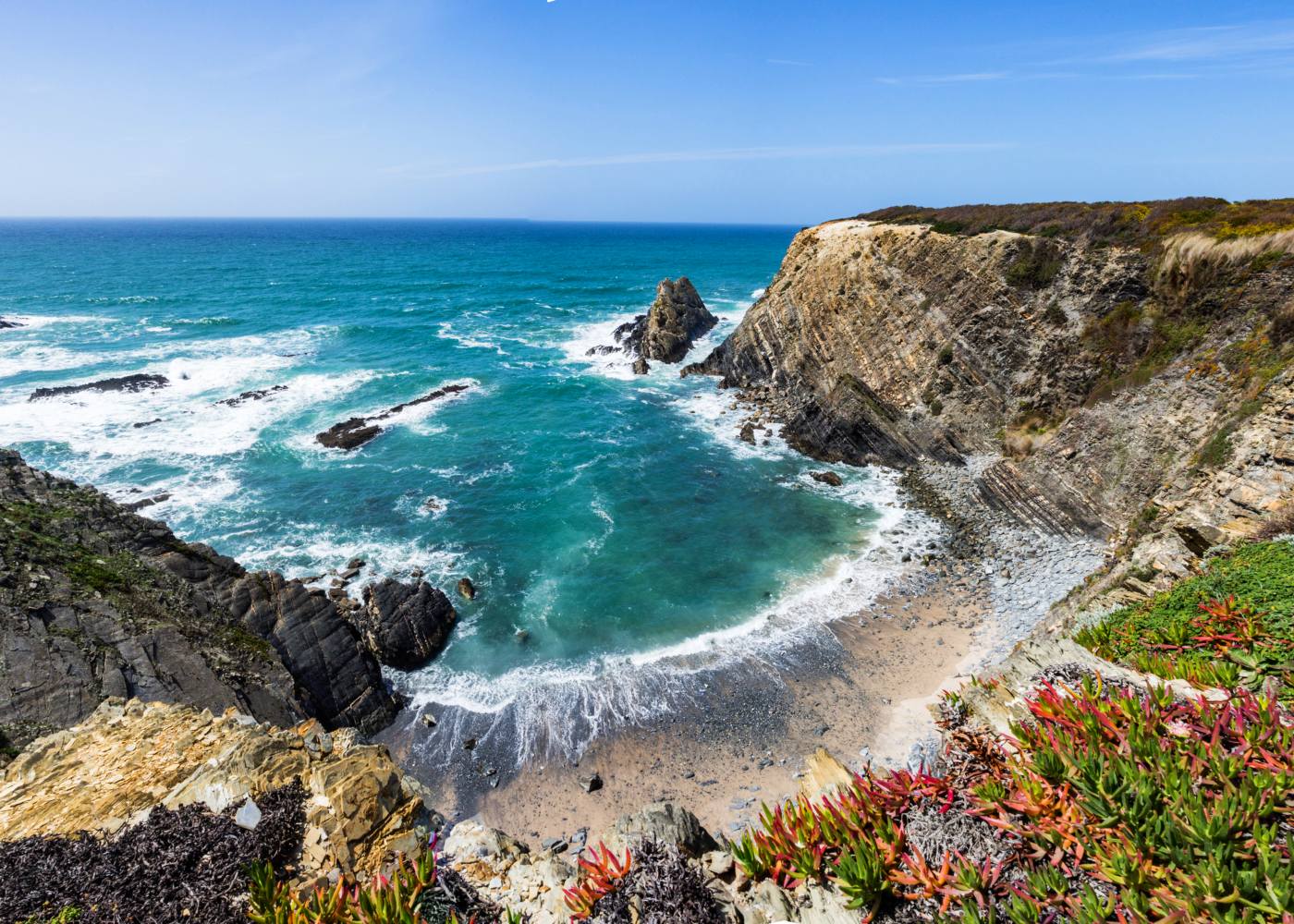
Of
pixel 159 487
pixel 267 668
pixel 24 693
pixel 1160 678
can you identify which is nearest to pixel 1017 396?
pixel 1160 678

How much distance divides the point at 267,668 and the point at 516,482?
2033 cm

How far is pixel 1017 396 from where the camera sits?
33.7 meters

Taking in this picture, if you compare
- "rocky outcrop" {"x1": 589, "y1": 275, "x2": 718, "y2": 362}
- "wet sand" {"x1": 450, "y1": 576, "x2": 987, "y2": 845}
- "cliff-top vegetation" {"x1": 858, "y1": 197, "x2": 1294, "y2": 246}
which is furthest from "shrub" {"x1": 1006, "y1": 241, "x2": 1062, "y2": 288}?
"rocky outcrop" {"x1": 589, "y1": 275, "x2": 718, "y2": 362}

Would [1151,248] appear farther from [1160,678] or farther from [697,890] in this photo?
[697,890]

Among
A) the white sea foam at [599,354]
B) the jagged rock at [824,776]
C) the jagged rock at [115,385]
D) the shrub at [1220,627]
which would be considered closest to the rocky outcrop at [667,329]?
the white sea foam at [599,354]

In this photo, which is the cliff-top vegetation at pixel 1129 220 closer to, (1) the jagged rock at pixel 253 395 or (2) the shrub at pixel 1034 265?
(2) the shrub at pixel 1034 265

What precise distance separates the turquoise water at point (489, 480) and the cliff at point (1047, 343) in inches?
230

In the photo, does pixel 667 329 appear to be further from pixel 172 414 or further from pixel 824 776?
pixel 824 776

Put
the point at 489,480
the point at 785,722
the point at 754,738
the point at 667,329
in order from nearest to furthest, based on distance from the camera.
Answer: the point at 754,738, the point at 785,722, the point at 489,480, the point at 667,329

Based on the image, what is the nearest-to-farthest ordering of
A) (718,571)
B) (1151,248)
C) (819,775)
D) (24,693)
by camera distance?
1. (819,775)
2. (24,693)
3. (718,571)
4. (1151,248)

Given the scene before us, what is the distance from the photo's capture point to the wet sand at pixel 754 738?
17.7 metres

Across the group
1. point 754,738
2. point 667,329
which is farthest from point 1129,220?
point 667,329

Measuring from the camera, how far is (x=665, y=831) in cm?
888

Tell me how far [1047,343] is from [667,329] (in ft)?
121
